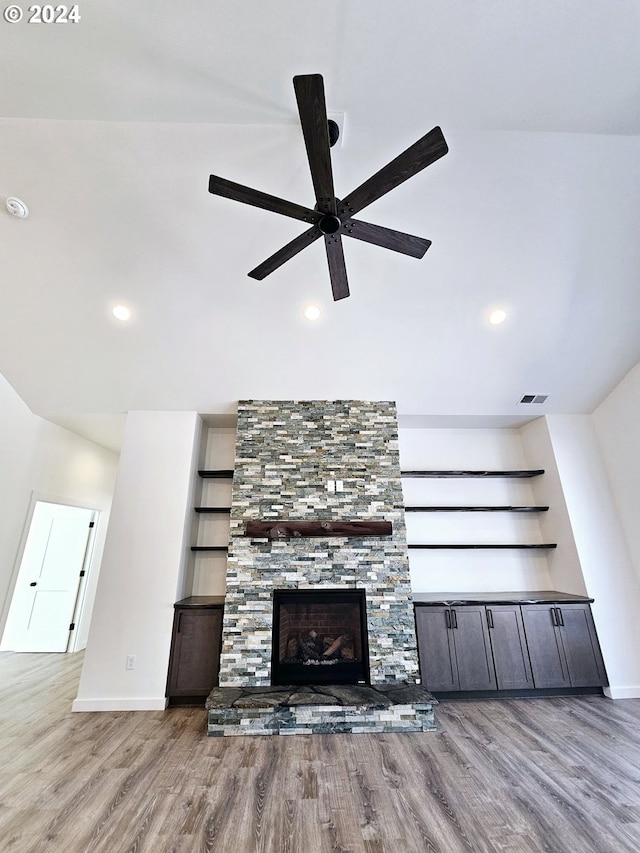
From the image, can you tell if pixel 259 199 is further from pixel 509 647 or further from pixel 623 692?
pixel 623 692

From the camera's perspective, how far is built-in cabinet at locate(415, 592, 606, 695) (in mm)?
3617

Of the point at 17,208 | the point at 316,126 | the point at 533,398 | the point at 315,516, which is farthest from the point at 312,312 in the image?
the point at 533,398

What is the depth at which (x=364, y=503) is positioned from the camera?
3.96 m

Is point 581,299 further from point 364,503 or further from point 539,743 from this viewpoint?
point 539,743

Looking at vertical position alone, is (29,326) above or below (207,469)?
above

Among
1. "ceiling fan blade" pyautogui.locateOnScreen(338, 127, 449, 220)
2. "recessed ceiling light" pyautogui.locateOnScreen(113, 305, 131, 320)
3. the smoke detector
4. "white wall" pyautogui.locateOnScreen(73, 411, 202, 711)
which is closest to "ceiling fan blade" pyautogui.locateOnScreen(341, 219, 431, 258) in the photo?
"ceiling fan blade" pyautogui.locateOnScreen(338, 127, 449, 220)

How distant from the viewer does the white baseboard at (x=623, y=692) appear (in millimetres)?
3623

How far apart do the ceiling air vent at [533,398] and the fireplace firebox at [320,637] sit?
9.42 ft

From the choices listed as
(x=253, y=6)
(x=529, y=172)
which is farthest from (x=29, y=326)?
(x=529, y=172)

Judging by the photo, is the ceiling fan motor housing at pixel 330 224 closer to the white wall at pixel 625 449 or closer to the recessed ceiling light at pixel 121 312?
the recessed ceiling light at pixel 121 312

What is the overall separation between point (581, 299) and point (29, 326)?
17.7ft

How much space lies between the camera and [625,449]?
4094 millimetres

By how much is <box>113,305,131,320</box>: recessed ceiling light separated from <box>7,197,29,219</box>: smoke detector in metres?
0.90

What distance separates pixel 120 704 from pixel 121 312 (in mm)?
3695
